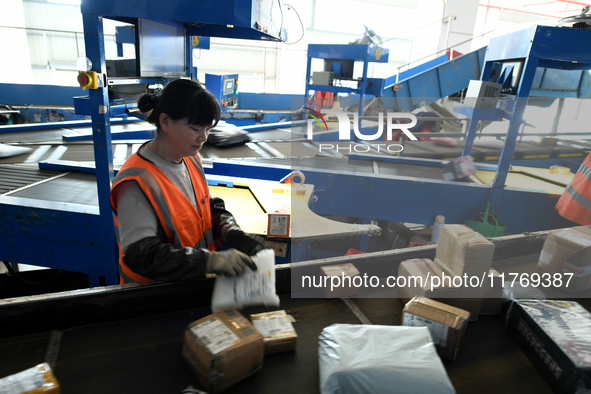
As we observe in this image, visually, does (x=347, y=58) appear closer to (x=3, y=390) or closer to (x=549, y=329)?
(x=549, y=329)

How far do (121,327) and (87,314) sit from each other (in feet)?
0.38

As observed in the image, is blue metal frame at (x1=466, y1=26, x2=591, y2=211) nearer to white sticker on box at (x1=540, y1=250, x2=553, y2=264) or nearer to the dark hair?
white sticker on box at (x1=540, y1=250, x2=553, y2=264)

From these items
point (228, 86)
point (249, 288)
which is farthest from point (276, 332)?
point (228, 86)

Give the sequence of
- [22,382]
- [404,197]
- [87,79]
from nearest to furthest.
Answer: [22,382]
[87,79]
[404,197]

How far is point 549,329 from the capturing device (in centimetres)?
109

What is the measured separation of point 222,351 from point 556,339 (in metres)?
0.97

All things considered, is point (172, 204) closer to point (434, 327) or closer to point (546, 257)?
point (434, 327)

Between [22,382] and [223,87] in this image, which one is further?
[223,87]

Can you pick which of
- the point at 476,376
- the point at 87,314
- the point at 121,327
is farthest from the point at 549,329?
the point at 87,314

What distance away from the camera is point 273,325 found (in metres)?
1.14

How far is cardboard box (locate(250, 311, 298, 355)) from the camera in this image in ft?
3.55

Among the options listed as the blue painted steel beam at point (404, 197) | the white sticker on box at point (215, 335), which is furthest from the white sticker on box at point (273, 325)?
the blue painted steel beam at point (404, 197)

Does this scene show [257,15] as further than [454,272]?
Yes

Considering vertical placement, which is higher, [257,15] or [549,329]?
[257,15]
